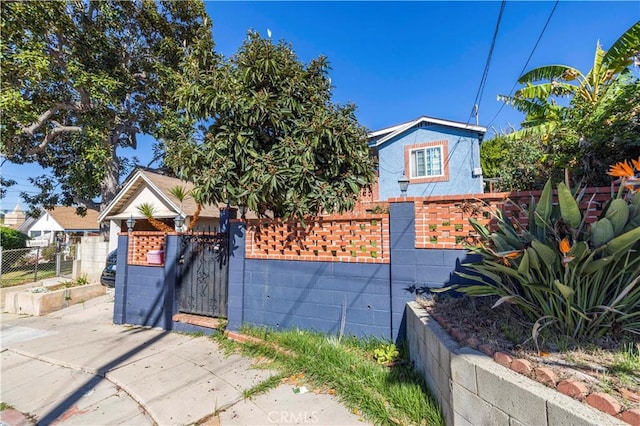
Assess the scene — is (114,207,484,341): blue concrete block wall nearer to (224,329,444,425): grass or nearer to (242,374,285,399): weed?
(224,329,444,425): grass

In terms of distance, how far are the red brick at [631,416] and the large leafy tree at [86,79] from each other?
10.3m

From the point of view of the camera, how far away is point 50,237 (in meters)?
32.2

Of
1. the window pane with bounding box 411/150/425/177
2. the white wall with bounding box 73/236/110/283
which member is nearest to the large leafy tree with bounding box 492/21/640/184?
the window pane with bounding box 411/150/425/177

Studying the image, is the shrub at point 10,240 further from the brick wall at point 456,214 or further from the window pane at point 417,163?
the brick wall at point 456,214

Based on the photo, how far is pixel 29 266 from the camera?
14148 millimetres

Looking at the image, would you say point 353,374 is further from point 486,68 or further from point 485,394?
point 486,68

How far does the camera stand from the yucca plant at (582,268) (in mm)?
2170

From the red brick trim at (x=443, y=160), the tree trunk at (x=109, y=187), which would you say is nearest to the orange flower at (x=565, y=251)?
the red brick trim at (x=443, y=160)

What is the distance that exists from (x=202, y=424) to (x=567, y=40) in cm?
898

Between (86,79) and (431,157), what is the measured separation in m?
12.8

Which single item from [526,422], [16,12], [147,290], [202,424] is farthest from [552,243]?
[16,12]

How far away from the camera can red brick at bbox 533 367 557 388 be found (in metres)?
1.76

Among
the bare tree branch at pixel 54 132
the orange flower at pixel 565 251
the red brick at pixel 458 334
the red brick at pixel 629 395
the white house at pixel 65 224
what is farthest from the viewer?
the white house at pixel 65 224

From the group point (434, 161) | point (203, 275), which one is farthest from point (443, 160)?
point (203, 275)
